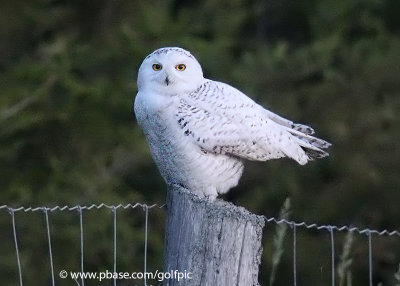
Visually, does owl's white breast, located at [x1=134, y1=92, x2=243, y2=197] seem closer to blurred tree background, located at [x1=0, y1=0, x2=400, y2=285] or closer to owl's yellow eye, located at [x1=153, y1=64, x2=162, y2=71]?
owl's yellow eye, located at [x1=153, y1=64, x2=162, y2=71]

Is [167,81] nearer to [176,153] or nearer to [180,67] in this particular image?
[180,67]

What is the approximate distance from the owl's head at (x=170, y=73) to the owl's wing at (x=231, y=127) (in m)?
0.05

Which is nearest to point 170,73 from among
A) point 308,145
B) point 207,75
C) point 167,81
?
point 167,81

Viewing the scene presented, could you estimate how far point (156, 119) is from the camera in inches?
211

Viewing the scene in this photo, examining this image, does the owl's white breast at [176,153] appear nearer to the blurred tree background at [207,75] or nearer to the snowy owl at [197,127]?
the snowy owl at [197,127]

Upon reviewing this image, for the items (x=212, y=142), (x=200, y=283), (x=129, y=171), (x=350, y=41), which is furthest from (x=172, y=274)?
(x=350, y=41)

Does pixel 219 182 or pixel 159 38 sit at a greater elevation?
pixel 159 38

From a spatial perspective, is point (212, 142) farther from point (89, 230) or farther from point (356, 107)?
point (356, 107)

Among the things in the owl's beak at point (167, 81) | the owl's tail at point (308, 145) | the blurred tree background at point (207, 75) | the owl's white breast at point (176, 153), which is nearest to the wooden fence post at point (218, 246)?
the owl's white breast at point (176, 153)

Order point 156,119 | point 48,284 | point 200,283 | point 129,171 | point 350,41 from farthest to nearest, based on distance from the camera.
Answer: point 350,41
point 129,171
point 48,284
point 156,119
point 200,283

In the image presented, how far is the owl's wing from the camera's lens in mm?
5340

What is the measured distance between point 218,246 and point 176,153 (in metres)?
1.19

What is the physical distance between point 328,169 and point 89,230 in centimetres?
392

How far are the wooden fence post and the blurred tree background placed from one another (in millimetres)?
6542
